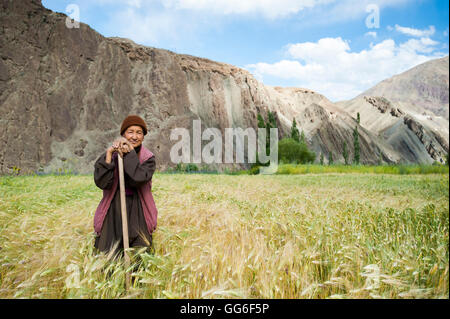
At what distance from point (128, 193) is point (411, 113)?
13154cm

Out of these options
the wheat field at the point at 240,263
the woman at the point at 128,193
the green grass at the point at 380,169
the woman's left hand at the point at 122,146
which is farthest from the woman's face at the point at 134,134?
the green grass at the point at 380,169

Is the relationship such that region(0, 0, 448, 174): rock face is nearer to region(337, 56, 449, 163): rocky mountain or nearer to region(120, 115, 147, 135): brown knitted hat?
region(120, 115, 147, 135): brown knitted hat

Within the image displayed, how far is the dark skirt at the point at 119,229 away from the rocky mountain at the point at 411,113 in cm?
7638

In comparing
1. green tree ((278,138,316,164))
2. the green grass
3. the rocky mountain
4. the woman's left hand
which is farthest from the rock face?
the rocky mountain

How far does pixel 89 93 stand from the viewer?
42.0 meters

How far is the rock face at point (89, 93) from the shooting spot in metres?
32.6

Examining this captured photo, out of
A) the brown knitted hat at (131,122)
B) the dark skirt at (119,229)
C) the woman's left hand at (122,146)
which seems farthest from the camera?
the brown knitted hat at (131,122)

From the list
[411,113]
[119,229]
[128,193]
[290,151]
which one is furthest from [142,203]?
[411,113]

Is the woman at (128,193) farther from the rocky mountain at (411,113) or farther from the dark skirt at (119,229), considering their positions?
the rocky mountain at (411,113)

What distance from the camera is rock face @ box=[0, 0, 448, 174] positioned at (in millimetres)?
32562

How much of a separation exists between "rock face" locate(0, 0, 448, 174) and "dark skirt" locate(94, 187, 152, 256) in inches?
883
